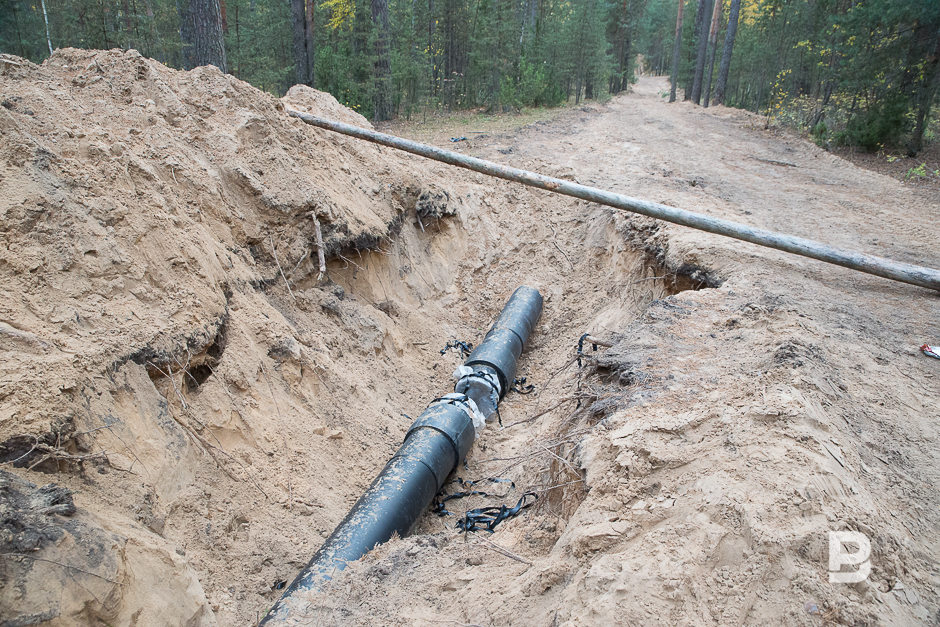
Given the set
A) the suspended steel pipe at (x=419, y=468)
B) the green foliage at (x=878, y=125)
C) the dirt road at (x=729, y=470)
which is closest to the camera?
the dirt road at (x=729, y=470)

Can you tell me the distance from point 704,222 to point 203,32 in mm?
7971

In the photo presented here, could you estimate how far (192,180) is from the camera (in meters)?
4.80

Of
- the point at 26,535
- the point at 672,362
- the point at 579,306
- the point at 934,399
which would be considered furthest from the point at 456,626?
the point at 579,306

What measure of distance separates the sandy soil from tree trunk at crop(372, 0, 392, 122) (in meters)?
Result: 7.69

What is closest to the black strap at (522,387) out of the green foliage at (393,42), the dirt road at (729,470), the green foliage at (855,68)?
the dirt road at (729,470)

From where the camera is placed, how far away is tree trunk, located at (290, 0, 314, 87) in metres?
13.3

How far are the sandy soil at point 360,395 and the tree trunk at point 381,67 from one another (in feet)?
25.2

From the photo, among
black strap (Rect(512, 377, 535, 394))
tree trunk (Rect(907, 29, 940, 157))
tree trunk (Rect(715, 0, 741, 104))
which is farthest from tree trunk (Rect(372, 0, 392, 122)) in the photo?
Result: tree trunk (Rect(715, 0, 741, 104))

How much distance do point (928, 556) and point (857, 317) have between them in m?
2.78

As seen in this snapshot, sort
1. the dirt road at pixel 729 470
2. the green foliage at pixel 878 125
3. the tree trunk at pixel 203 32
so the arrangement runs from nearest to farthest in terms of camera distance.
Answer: the dirt road at pixel 729 470 → the tree trunk at pixel 203 32 → the green foliage at pixel 878 125

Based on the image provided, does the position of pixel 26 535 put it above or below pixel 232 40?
below

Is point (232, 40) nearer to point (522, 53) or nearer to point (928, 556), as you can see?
point (522, 53)

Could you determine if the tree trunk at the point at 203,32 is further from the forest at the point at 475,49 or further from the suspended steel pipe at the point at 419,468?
the suspended steel pipe at the point at 419,468

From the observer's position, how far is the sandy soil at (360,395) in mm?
2330
